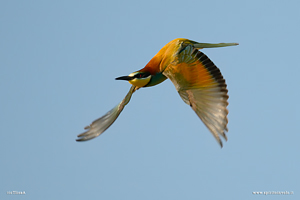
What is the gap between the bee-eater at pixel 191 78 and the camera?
27.2 feet

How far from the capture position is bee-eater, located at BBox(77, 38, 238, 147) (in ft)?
27.2

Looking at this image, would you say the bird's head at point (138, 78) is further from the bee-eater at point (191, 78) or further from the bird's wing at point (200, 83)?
the bird's wing at point (200, 83)

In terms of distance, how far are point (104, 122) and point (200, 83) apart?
1.90 m

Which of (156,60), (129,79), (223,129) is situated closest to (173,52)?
(156,60)

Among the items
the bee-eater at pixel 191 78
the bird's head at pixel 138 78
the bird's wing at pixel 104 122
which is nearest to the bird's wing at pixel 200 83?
the bee-eater at pixel 191 78

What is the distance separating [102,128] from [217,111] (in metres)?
2.15

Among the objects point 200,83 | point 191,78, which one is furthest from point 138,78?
point 200,83

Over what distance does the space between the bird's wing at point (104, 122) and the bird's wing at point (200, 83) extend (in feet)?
2.89

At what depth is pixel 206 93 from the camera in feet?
28.1

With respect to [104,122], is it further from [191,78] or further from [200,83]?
[200,83]

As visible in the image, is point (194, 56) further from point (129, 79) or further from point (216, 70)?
point (129, 79)

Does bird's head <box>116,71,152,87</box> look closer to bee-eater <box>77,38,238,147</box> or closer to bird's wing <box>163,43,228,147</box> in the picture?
bee-eater <box>77,38,238,147</box>

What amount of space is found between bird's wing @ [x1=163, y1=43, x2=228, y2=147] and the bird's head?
0.29 meters

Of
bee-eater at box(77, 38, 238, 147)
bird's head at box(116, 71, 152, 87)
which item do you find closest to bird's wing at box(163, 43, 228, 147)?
bee-eater at box(77, 38, 238, 147)
